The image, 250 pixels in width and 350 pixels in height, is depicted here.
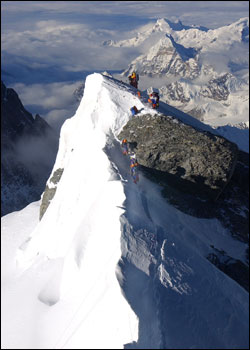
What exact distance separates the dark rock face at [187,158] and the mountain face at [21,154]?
4038 inches

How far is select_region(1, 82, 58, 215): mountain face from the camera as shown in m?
126

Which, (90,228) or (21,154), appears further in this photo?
(21,154)

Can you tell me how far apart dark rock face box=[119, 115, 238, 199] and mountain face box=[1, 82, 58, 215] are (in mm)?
102568

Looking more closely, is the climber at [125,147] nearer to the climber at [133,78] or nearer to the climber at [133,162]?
the climber at [133,162]

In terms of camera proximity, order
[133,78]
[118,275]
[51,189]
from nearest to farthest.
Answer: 1. [118,275]
2. [133,78]
3. [51,189]

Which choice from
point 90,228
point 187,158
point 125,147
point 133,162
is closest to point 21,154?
point 125,147

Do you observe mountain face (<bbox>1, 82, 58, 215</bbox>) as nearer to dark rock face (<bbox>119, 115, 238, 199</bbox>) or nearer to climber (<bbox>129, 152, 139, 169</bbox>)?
dark rock face (<bbox>119, 115, 238, 199</bbox>)

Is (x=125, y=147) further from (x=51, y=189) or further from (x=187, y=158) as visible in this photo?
(x=51, y=189)

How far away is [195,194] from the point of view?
2920cm

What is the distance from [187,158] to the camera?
29.2m

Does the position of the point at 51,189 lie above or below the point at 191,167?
below

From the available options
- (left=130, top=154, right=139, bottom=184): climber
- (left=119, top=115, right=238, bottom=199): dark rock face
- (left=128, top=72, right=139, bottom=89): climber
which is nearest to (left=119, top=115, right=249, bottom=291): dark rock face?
(left=119, top=115, right=238, bottom=199): dark rock face

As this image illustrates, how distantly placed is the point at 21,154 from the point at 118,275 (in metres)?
131

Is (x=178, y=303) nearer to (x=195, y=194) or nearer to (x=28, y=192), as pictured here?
(x=195, y=194)
